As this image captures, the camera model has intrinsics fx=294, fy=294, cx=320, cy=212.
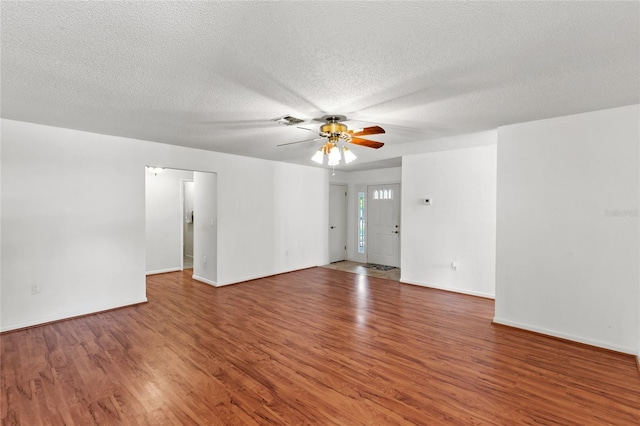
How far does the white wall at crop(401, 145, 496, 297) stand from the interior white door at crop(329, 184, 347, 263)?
2341 mm

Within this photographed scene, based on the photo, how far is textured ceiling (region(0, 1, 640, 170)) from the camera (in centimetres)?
159

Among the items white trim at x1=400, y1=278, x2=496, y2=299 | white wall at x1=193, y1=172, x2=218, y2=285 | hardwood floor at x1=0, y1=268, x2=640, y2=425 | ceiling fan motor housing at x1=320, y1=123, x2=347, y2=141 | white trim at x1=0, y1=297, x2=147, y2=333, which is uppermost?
ceiling fan motor housing at x1=320, y1=123, x2=347, y2=141

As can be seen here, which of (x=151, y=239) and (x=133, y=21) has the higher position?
(x=133, y=21)

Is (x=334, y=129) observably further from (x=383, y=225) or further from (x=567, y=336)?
(x=383, y=225)

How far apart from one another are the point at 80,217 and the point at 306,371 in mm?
3676

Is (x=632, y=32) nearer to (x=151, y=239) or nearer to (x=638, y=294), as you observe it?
(x=638, y=294)

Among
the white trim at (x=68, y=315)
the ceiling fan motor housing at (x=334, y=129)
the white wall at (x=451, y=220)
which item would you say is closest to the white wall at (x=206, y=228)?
the white trim at (x=68, y=315)

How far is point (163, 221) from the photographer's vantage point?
6.62 metres

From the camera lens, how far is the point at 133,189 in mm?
4477

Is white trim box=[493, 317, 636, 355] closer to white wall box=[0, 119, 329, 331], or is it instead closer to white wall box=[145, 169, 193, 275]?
white wall box=[0, 119, 329, 331]

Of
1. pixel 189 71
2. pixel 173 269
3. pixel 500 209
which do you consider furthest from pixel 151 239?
pixel 500 209

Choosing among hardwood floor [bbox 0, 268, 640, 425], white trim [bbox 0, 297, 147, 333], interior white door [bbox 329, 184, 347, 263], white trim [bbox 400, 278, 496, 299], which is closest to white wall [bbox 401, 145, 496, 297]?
white trim [bbox 400, 278, 496, 299]

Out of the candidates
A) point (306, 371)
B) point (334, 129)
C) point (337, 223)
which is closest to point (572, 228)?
point (334, 129)

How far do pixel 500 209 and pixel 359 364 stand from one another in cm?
264
